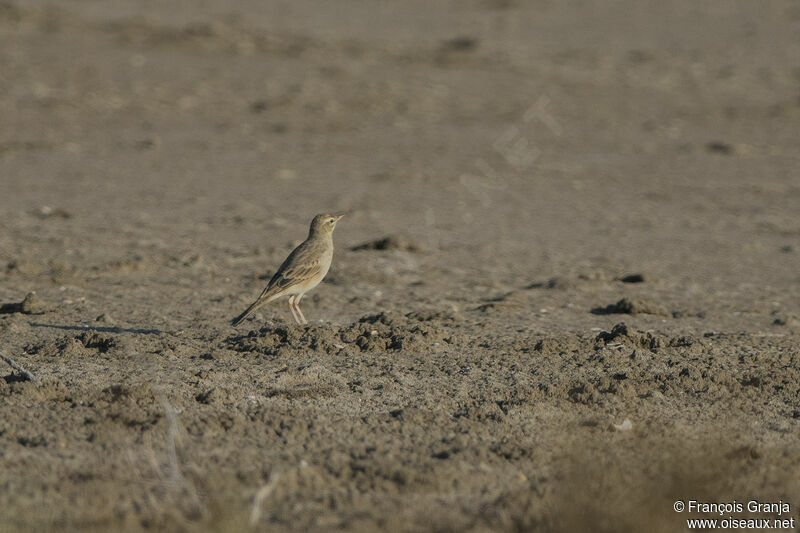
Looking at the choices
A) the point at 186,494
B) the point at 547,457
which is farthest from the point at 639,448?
the point at 186,494

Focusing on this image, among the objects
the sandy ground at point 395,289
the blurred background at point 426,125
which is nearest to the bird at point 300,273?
the sandy ground at point 395,289

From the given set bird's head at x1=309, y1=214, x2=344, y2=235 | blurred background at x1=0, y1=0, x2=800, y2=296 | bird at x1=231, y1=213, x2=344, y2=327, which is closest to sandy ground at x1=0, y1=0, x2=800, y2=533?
blurred background at x1=0, y1=0, x2=800, y2=296

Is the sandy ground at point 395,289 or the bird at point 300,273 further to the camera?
the bird at point 300,273

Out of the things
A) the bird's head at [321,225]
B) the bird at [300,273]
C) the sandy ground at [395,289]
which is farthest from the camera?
the bird's head at [321,225]

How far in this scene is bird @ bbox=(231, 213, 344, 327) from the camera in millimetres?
6801

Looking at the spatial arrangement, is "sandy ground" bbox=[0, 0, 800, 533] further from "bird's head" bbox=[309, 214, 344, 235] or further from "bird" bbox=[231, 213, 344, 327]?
"bird's head" bbox=[309, 214, 344, 235]

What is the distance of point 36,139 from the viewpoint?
16172mm

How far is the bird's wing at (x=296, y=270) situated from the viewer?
681cm

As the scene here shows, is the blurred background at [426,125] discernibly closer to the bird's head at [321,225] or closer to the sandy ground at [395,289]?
the sandy ground at [395,289]

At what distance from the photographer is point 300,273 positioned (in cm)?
691

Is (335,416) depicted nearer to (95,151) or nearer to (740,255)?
(740,255)

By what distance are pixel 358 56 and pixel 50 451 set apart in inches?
754

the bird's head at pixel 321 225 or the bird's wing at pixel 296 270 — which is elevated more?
the bird's head at pixel 321 225

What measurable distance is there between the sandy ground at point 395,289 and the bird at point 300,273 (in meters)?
0.21
